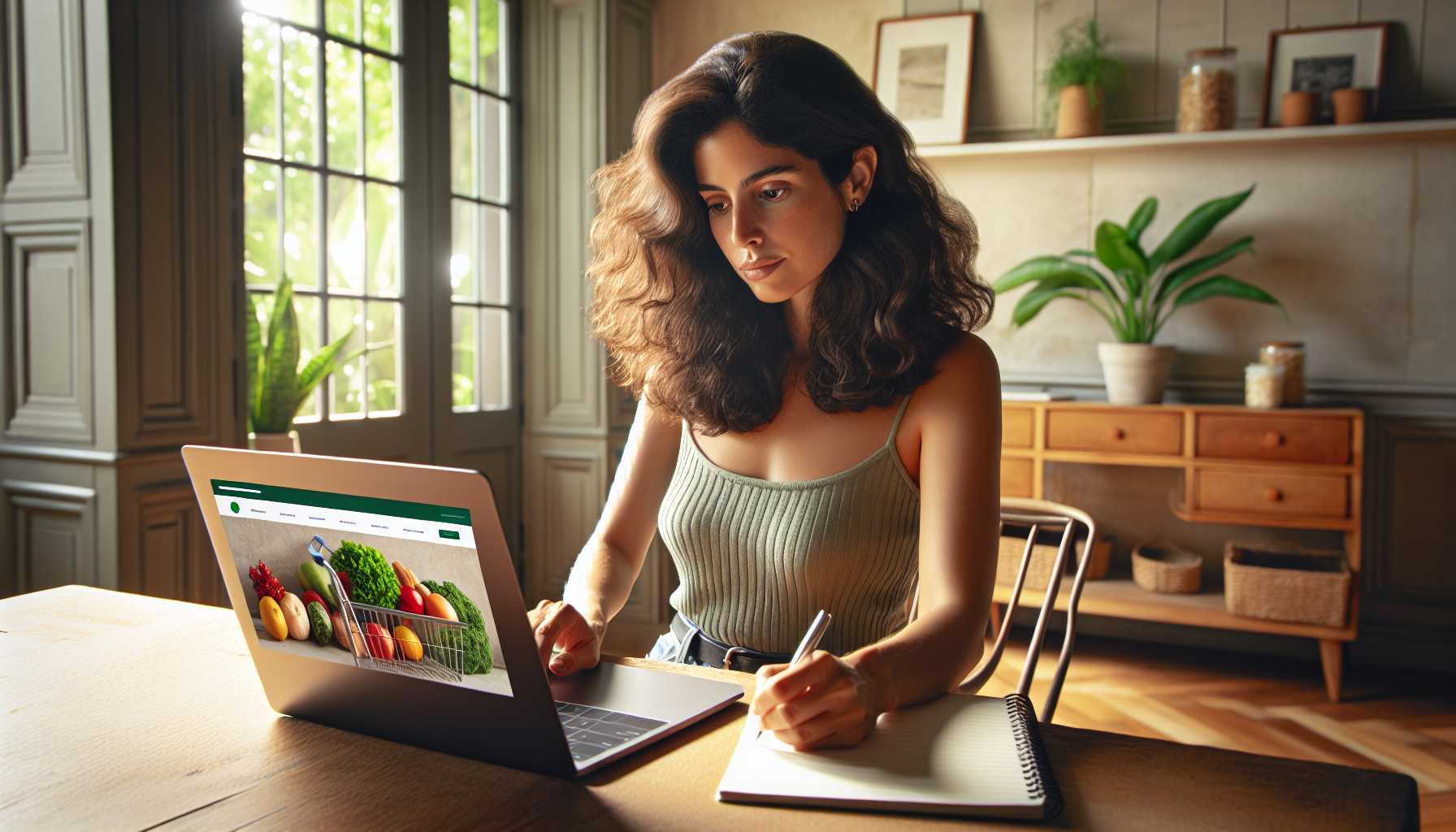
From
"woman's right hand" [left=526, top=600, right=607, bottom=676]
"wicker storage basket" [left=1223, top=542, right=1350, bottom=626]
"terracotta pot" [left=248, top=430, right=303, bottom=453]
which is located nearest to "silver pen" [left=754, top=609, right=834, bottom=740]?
"woman's right hand" [left=526, top=600, right=607, bottom=676]

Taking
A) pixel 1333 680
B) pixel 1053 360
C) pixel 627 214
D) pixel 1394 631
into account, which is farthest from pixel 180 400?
pixel 1394 631

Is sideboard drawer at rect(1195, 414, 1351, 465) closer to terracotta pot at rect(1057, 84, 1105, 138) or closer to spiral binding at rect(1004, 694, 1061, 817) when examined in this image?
terracotta pot at rect(1057, 84, 1105, 138)

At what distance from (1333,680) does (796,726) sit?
2.97 metres

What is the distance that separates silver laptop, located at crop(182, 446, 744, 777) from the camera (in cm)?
73

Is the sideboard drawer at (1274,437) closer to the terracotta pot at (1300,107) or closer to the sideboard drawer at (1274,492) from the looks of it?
the sideboard drawer at (1274,492)

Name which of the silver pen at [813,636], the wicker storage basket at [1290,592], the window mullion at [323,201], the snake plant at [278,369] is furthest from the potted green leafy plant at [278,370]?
the wicker storage basket at [1290,592]

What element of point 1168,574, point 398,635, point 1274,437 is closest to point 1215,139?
point 1274,437

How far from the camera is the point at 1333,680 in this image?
3160 millimetres

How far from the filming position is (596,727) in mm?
912

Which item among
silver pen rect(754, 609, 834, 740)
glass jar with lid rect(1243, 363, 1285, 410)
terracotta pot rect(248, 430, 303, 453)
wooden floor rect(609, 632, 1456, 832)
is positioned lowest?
wooden floor rect(609, 632, 1456, 832)

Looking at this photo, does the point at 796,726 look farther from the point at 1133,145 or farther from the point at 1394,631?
the point at 1394,631

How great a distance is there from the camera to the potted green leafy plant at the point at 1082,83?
3.57m

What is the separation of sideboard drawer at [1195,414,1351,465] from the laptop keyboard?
2834 mm

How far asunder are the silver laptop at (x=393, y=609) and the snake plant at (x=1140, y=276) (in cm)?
287
